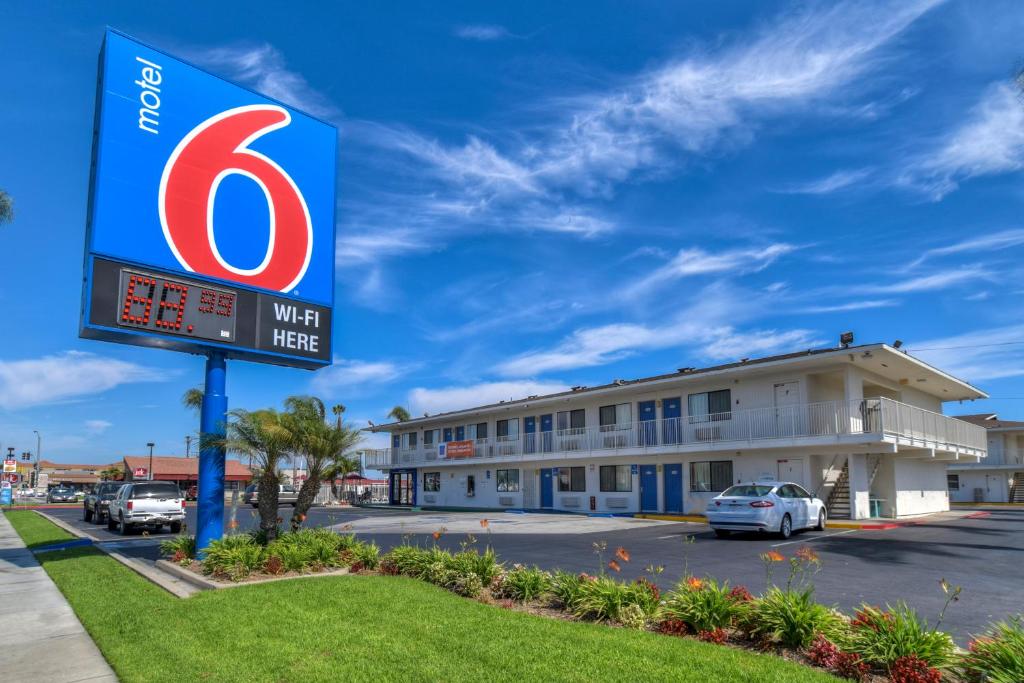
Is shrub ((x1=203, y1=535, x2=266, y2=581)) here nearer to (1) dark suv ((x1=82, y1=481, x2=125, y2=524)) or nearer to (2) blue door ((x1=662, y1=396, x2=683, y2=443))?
(1) dark suv ((x1=82, y1=481, x2=125, y2=524))

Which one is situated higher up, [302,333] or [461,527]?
[302,333]

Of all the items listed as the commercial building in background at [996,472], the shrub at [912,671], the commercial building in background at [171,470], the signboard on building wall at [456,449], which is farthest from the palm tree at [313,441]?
the commercial building in background at [171,470]

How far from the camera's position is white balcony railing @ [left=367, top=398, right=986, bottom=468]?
2386cm

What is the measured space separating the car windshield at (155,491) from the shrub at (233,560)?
13.3 metres

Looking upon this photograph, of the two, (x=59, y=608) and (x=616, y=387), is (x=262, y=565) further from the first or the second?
(x=616, y=387)

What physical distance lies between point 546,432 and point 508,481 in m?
4.91

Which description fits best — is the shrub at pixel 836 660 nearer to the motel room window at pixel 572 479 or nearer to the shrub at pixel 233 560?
the shrub at pixel 233 560

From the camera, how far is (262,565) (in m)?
11.3

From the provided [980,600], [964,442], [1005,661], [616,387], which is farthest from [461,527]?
[964,442]

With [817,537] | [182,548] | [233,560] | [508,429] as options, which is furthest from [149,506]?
[508,429]

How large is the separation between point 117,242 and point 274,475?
5043 mm

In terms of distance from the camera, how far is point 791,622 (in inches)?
238

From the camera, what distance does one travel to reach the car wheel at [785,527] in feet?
59.3

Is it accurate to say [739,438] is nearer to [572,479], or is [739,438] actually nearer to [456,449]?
[572,479]
